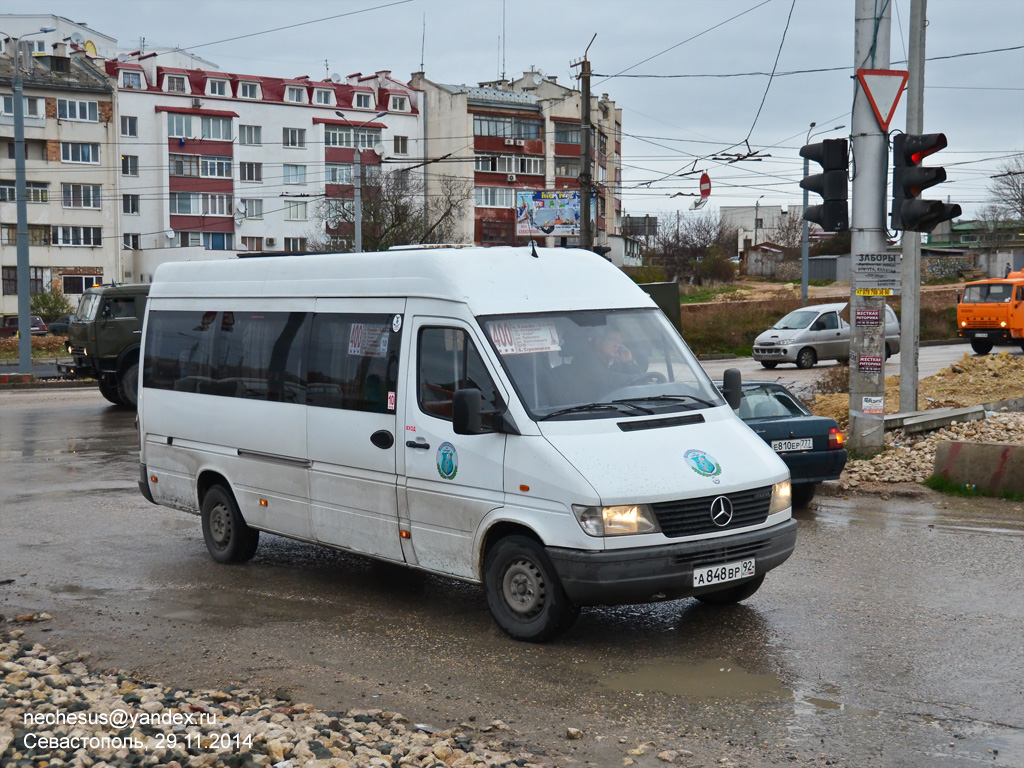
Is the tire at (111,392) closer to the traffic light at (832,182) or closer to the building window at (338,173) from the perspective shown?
the traffic light at (832,182)

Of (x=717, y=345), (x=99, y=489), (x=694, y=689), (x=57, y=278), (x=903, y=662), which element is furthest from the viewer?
(x=57, y=278)

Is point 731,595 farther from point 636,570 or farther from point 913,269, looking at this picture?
point 913,269

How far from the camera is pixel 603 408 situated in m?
6.71

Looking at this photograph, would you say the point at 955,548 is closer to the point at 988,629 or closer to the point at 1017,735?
the point at 988,629

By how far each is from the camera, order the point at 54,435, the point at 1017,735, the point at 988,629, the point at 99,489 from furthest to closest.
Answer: the point at 54,435
the point at 99,489
the point at 988,629
the point at 1017,735

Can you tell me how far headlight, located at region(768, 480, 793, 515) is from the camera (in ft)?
22.3

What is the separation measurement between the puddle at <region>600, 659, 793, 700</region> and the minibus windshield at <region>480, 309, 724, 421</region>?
1.49 metres

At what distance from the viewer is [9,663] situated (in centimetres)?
613

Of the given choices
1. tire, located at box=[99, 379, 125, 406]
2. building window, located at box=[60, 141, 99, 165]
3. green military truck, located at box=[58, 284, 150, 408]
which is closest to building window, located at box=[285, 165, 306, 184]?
building window, located at box=[60, 141, 99, 165]

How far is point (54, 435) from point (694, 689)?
1516 cm

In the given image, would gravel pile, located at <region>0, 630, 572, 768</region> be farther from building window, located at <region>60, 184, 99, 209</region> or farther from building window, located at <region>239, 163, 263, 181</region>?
building window, located at <region>239, 163, 263, 181</region>

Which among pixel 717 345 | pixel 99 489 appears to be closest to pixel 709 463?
pixel 99 489

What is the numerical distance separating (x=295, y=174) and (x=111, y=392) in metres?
61.3

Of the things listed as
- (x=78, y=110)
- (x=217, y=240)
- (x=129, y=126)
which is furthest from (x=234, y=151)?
(x=78, y=110)
